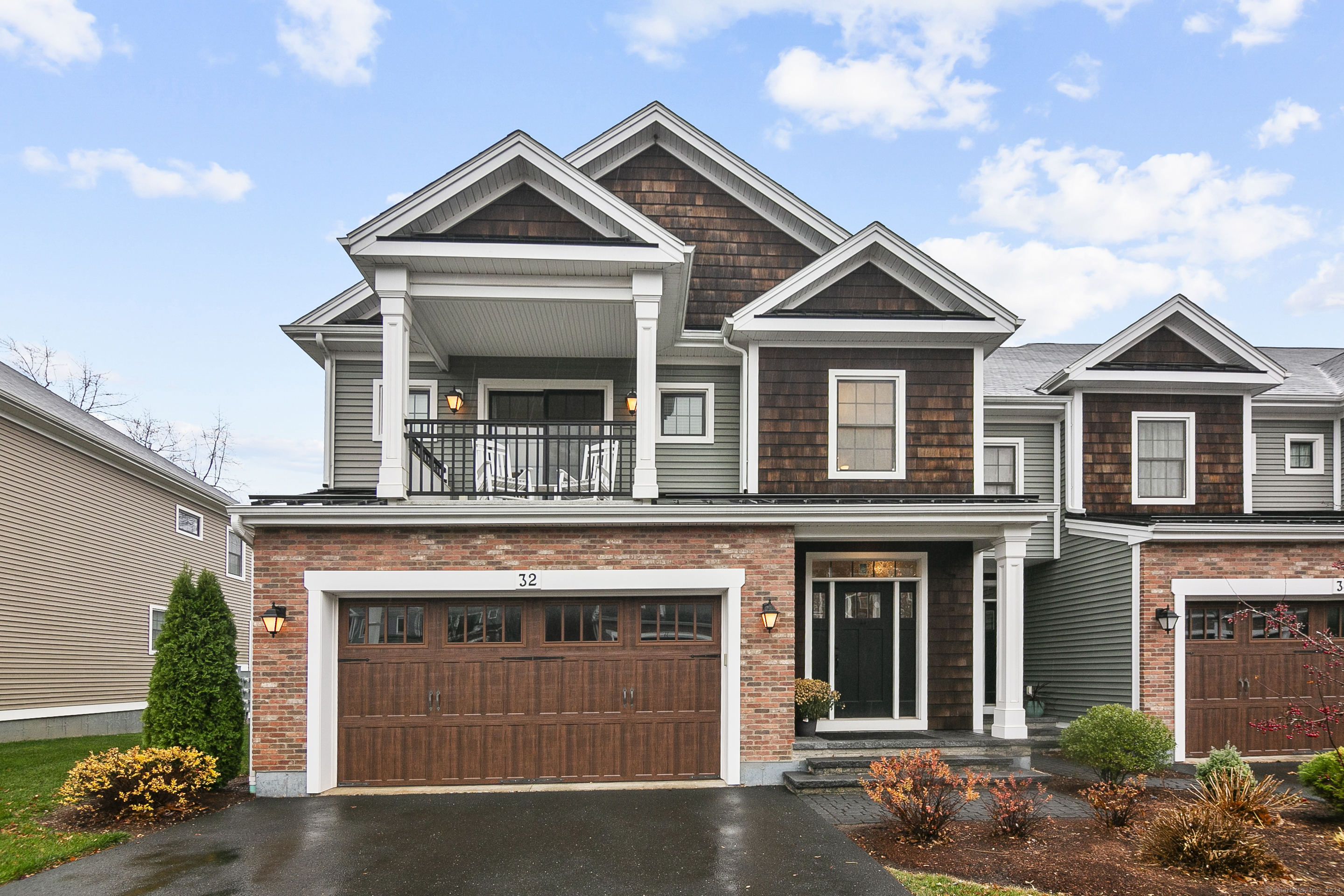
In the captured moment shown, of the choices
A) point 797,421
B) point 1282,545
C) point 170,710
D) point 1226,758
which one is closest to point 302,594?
point 170,710

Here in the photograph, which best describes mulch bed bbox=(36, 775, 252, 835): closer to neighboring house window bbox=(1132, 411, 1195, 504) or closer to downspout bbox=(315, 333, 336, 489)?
downspout bbox=(315, 333, 336, 489)

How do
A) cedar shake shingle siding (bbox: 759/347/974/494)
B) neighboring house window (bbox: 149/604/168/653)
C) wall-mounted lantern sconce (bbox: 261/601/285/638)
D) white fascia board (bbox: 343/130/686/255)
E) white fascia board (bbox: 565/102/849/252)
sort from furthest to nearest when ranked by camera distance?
neighboring house window (bbox: 149/604/168/653), white fascia board (bbox: 565/102/849/252), cedar shake shingle siding (bbox: 759/347/974/494), white fascia board (bbox: 343/130/686/255), wall-mounted lantern sconce (bbox: 261/601/285/638)

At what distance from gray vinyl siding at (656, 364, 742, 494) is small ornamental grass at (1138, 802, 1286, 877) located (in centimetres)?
739

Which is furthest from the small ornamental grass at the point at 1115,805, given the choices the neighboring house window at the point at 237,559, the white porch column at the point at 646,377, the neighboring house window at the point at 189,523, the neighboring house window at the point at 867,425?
the neighboring house window at the point at 237,559

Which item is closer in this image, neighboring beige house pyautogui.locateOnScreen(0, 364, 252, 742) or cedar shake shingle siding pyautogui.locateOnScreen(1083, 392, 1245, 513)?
cedar shake shingle siding pyautogui.locateOnScreen(1083, 392, 1245, 513)

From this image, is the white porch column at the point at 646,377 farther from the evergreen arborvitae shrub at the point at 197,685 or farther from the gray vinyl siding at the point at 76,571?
the gray vinyl siding at the point at 76,571

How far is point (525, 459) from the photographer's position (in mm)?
12227

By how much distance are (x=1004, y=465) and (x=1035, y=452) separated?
57 centimetres

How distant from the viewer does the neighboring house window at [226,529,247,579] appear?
72.4ft

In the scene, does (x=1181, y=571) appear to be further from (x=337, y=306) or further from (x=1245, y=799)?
(x=337, y=306)

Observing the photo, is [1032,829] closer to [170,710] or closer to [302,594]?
[302,594]

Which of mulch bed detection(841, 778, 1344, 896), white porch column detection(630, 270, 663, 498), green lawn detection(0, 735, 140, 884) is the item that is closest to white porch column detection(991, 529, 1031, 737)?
mulch bed detection(841, 778, 1344, 896)

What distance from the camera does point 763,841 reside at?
8109 mm

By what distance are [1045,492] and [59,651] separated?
57.7ft
